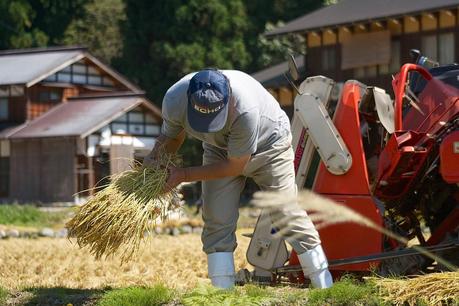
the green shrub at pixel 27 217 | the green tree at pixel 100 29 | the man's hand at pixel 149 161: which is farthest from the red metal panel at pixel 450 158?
the green tree at pixel 100 29

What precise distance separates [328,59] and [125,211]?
23841 mm

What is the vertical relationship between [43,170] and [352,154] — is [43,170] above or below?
below

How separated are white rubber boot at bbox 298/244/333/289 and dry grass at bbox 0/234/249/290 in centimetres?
124

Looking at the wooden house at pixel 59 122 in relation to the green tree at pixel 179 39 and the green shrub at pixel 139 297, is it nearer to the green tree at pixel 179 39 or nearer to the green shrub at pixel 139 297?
the green tree at pixel 179 39

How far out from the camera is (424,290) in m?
5.11

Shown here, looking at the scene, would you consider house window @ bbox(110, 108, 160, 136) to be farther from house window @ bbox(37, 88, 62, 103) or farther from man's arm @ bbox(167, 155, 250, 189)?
man's arm @ bbox(167, 155, 250, 189)

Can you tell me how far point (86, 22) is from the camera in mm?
43062

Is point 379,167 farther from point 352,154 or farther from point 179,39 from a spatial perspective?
point 179,39

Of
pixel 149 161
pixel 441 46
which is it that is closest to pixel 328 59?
pixel 441 46

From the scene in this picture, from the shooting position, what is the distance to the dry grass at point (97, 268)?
26.1ft

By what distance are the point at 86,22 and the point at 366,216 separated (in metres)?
37.9

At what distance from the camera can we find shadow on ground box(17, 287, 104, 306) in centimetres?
571

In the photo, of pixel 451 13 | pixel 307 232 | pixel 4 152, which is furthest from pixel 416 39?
pixel 307 232

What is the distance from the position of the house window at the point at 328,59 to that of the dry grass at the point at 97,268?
17.1m
